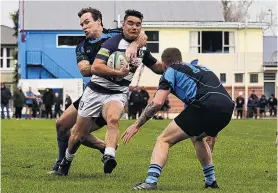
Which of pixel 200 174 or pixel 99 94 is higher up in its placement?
pixel 99 94

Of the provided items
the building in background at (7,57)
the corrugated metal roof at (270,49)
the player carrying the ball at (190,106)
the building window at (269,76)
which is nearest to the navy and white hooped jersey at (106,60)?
the player carrying the ball at (190,106)

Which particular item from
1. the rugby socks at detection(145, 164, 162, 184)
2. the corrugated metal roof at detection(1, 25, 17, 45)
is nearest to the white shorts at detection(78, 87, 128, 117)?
the rugby socks at detection(145, 164, 162, 184)

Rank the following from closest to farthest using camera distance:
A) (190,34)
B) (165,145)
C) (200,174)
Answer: (165,145) → (200,174) → (190,34)

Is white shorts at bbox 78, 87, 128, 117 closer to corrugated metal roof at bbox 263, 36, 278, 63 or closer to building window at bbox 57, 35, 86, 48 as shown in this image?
building window at bbox 57, 35, 86, 48

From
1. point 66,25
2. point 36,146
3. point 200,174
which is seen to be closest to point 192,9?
point 66,25

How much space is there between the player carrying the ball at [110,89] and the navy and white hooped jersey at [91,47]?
15.1 inches

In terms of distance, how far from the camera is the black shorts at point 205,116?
31.5ft

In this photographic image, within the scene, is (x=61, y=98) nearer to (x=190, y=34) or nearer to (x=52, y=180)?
(x=190, y=34)

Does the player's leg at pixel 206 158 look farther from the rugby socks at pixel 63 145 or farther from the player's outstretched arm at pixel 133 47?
the rugby socks at pixel 63 145

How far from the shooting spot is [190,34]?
→ 64.5m

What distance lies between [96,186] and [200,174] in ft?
8.18

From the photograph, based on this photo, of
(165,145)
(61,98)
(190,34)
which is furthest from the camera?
(190,34)

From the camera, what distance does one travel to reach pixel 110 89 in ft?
37.2

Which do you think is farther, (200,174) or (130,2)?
(130,2)
